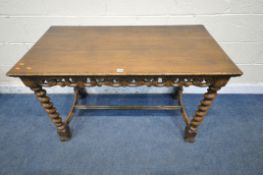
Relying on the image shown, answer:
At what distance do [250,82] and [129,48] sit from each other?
4.28 ft

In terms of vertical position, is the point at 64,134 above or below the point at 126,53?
below

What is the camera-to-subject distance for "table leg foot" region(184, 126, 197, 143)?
130cm

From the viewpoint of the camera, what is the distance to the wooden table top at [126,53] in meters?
0.87

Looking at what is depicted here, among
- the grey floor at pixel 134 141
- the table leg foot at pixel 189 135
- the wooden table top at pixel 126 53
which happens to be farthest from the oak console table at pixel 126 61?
the grey floor at pixel 134 141

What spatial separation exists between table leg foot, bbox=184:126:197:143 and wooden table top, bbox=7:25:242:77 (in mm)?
574

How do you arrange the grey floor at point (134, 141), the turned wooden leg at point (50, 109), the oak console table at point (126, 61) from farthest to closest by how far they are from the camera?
the grey floor at point (134, 141) < the turned wooden leg at point (50, 109) < the oak console table at point (126, 61)

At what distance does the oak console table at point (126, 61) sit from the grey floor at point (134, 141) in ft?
1.01

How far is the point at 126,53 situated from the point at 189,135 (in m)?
0.76

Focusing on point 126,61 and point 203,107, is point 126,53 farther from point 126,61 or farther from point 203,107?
point 203,107

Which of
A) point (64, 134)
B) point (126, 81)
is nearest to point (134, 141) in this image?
point (64, 134)

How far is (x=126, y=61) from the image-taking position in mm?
930

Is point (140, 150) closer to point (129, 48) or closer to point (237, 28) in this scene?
point (129, 48)

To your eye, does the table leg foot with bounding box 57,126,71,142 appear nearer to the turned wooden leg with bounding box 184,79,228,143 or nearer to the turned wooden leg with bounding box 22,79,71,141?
the turned wooden leg with bounding box 22,79,71,141

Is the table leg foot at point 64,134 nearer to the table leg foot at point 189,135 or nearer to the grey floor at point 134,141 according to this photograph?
the grey floor at point 134,141
